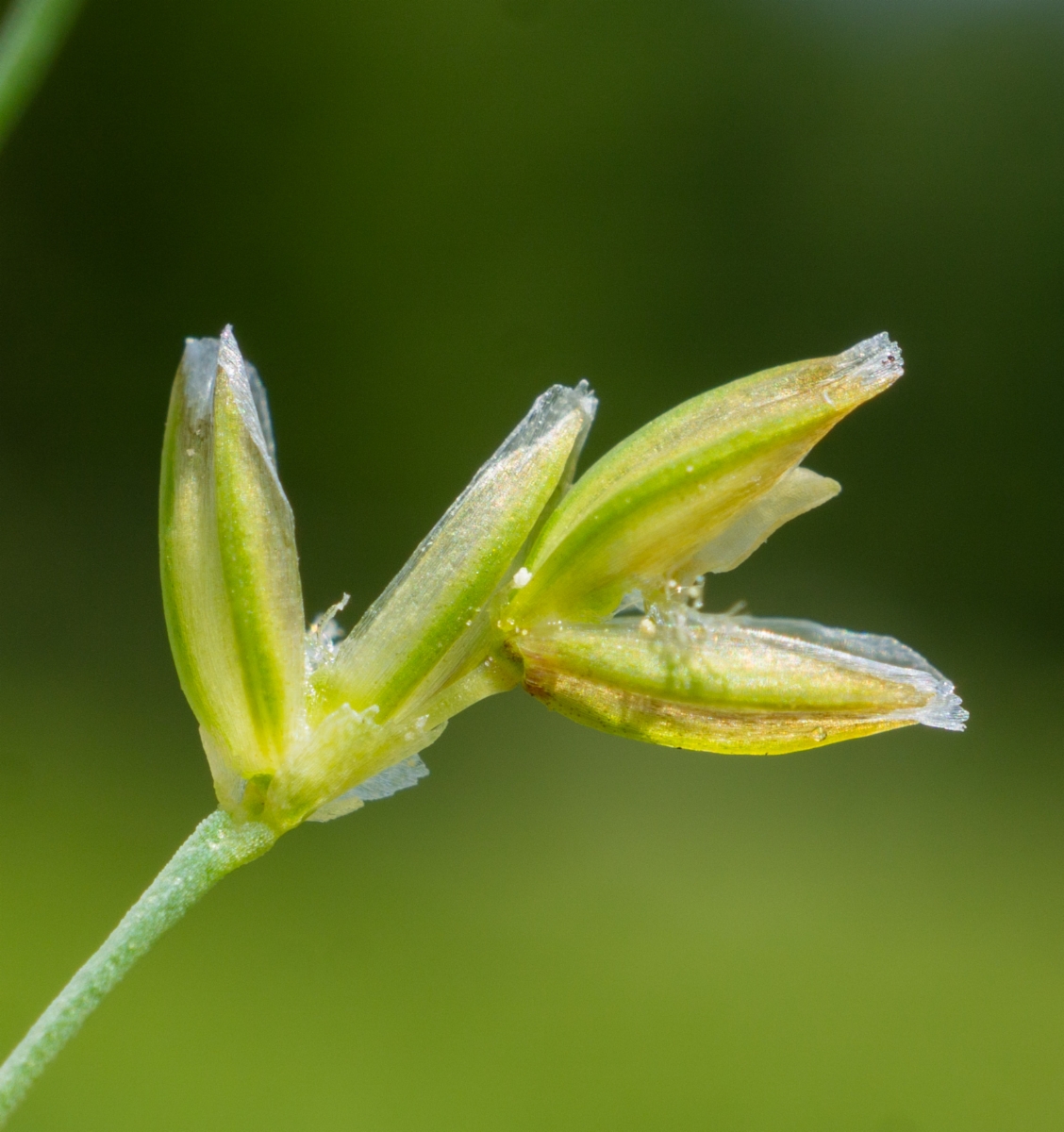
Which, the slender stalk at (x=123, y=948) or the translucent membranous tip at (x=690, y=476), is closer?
the slender stalk at (x=123, y=948)

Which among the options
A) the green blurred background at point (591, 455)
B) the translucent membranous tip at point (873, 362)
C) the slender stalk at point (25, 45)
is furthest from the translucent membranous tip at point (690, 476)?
the green blurred background at point (591, 455)

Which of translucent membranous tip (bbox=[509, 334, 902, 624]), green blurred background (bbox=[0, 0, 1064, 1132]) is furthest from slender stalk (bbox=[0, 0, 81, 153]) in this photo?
green blurred background (bbox=[0, 0, 1064, 1132])

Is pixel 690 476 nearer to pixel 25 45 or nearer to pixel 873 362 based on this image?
pixel 873 362

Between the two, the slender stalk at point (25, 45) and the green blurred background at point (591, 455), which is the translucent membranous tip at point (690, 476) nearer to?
the slender stalk at point (25, 45)

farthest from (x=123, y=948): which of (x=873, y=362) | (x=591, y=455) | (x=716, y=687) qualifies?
(x=591, y=455)

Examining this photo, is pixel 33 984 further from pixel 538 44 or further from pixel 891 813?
pixel 538 44

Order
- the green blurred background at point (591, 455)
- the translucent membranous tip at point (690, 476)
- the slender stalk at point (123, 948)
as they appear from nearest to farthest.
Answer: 1. the slender stalk at point (123, 948)
2. the translucent membranous tip at point (690, 476)
3. the green blurred background at point (591, 455)

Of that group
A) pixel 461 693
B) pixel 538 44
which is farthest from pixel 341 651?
pixel 538 44
